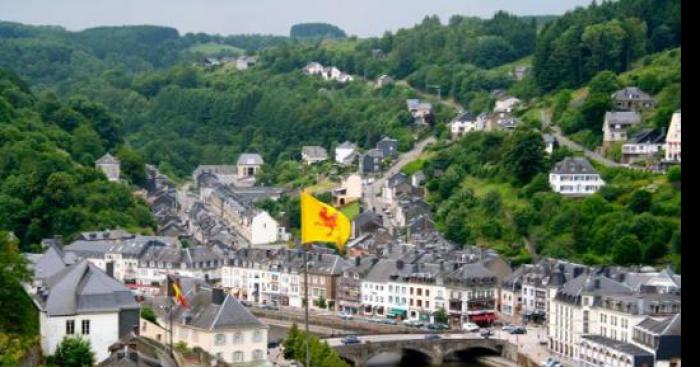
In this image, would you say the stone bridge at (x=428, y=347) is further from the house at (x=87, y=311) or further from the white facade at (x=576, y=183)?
the white facade at (x=576, y=183)

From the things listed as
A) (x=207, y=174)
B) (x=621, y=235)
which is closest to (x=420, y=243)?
(x=621, y=235)

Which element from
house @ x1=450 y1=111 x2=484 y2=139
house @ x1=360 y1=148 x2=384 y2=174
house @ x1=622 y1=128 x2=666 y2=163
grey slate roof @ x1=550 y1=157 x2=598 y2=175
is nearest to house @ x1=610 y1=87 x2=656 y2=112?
house @ x1=622 y1=128 x2=666 y2=163

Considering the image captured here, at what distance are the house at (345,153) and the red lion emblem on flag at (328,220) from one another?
51086mm

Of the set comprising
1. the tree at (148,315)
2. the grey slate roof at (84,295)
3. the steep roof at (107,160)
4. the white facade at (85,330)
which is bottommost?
the tree at (148,315)

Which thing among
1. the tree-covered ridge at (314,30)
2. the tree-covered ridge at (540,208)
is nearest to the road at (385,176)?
the tree-covered ridge at (540,208)

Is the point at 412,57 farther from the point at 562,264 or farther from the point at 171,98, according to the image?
the point at 562,264

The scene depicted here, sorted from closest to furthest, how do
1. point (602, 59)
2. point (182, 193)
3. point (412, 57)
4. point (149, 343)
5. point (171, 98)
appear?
point (149, 343), point (602, 59), point (182, 193), point (412, 57), point (171, 98)

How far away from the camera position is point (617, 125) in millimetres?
47938

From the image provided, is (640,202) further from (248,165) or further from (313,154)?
(248,165)

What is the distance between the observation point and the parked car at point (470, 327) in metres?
33.7

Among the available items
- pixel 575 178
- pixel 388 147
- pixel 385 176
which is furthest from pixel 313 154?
pixel 575 178

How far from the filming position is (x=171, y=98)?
84375mm

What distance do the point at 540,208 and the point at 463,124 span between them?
1753 centimetres

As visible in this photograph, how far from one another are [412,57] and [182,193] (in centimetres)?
2219
